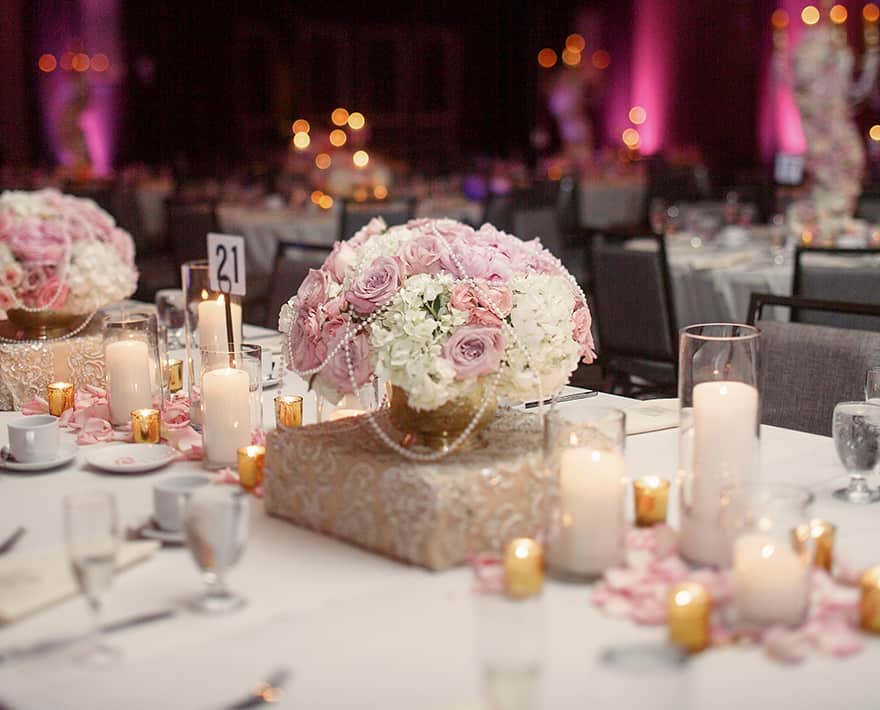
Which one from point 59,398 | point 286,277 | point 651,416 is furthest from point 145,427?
point 286,277

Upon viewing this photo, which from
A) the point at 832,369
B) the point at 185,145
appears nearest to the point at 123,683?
the point at 832,369

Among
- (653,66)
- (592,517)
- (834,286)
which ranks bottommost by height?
(592,517)

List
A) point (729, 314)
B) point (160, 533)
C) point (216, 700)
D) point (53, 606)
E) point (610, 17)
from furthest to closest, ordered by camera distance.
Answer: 1. point (610, 17)
2. point (729, 314)
3. point (160, 533)
4. point (53, 606)
5. point (216, 700)

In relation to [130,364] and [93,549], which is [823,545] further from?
[130,364]

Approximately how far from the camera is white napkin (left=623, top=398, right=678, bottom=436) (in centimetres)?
213

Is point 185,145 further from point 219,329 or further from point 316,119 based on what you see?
point 219,329

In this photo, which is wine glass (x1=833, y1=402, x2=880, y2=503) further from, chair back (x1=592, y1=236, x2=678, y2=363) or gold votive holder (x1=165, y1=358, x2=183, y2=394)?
chair back (x1=592, y1=236, x2=678, y2=363)

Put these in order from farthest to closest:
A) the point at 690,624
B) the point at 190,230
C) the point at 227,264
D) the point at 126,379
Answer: the point at 190,230, the point at 227,264, the point at 126,379, the point at 690,624

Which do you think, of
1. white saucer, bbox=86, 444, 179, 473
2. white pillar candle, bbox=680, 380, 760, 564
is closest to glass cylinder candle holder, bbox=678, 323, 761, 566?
white pillar candle, bbox=680, 380, 760, 564

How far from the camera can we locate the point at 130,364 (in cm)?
222

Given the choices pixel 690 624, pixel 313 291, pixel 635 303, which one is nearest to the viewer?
pixel 690 624

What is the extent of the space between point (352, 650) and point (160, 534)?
42 cm

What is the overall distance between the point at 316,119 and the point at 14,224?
9.72 meters

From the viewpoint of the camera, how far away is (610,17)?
1232 cm
